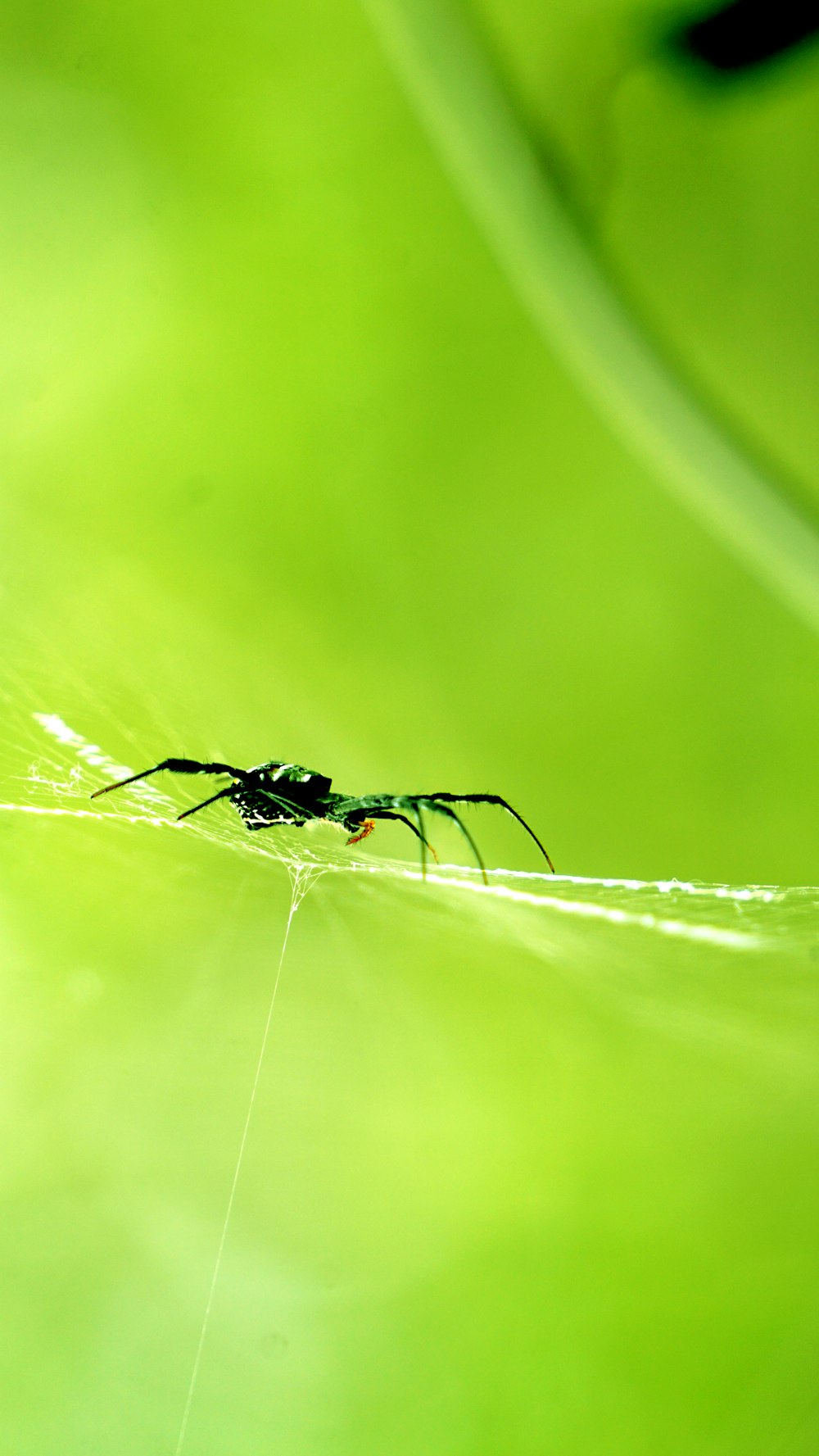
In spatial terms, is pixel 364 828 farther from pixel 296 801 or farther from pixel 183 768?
pixel 183 768

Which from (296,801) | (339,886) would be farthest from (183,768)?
(339,886)

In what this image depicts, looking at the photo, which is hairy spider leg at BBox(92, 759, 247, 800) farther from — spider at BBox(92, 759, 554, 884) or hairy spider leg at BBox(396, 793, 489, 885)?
hairy spider leg at BBox(396, 793, 489, 885)

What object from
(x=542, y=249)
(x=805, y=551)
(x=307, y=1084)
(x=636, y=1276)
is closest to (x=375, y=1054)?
(x=307, y=1084)

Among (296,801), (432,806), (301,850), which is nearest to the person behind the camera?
(432,806)

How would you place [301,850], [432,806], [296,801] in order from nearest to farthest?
[432,806] → [296,801] → [301,850]

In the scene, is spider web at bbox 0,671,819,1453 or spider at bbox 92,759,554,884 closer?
spider at bbox 92,759,554,884

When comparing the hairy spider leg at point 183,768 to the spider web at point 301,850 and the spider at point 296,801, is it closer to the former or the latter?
the spider at point 296,801

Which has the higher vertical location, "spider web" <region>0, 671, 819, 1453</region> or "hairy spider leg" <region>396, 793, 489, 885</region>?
"spider web" <region>0, 671, 819, 1453</region>

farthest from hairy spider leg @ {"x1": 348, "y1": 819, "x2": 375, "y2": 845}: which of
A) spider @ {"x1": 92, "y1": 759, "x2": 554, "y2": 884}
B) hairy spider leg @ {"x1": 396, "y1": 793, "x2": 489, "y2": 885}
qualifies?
hairy spider leg @ {"x1": 396, "y1": 793, "x2": 489, "y2": 885}

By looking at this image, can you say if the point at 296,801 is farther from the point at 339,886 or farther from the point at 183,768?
the point at 339,886

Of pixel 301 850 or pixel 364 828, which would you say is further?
pixel 301 850

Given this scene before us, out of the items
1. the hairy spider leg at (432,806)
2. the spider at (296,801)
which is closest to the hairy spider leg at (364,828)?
the spider at (296,801)

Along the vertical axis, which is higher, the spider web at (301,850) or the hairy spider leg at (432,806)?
the spider web at (301,850)
